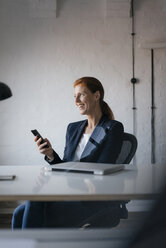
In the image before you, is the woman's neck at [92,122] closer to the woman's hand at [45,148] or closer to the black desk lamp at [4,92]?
the woman's hand at [45,148]

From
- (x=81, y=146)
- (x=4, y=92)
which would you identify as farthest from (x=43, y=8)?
(x=4, y=92)

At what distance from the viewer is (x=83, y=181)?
1.28 metres

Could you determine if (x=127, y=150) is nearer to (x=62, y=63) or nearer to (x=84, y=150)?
(x=84, y=150)

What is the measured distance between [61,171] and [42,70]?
7.15 ft

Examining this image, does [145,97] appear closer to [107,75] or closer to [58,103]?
[107,75]

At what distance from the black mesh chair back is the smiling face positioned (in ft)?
1.19

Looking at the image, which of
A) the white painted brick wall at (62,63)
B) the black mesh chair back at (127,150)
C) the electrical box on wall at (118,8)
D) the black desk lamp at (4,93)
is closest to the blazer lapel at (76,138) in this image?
the black mesh chair back at (127,150)

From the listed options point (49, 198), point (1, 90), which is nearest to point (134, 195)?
point (49, 198)

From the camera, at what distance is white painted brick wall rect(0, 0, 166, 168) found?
3.51m

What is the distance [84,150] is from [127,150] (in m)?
0.25

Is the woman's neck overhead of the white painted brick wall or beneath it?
beneath

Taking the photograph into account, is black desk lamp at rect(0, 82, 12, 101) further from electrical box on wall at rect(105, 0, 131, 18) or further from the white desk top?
electrical box on wall at rect(105, 0, 131, 18)

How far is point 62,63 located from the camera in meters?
3.53

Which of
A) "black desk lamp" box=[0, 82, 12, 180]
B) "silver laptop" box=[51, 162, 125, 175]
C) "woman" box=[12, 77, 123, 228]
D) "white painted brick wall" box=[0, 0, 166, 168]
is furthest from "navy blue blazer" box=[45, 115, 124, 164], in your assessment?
"white painted brick wall" box=[0, 0, 166, 168]
